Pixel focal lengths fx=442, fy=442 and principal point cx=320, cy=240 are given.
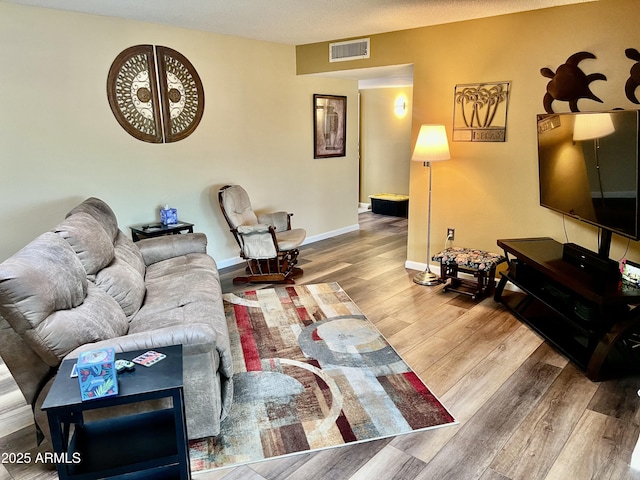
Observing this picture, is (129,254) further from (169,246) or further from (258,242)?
(258,242)

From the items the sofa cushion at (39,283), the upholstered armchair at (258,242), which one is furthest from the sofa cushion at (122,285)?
the upholstered armchair at (258,242)

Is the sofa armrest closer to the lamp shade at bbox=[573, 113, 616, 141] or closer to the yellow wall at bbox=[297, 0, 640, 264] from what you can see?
the yellow wall at bbox=[297, 0, 640, 264]

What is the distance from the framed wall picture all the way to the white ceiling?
1.41 m

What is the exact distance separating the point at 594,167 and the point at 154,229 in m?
3.57

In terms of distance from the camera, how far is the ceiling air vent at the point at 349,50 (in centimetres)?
469

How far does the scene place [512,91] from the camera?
3.83m

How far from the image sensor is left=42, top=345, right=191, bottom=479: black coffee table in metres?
1.54

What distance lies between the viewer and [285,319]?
3592 millimetres

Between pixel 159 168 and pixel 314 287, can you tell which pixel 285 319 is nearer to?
pixel 314 287

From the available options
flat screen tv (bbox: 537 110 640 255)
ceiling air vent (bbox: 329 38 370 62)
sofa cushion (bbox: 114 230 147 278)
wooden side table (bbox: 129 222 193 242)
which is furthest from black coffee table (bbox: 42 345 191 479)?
ceiling air vent (bbox: 329 38 370 62)

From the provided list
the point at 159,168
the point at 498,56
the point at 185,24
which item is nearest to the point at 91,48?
the point at 185,24

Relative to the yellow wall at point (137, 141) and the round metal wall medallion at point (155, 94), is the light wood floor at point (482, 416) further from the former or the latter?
the round metal wall medallion at point (155, 94)

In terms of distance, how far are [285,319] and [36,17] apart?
3.05 meters

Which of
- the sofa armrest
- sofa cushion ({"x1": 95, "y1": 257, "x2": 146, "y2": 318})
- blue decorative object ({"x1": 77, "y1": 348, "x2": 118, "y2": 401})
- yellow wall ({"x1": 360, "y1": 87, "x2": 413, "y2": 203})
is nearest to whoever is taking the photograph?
blue decorative object ({"x1": 77, "y1": 348, "x2": 118, "y2": 401})
